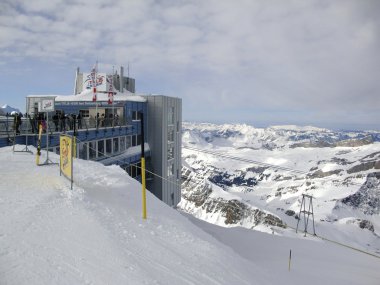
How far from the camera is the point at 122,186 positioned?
571 inches

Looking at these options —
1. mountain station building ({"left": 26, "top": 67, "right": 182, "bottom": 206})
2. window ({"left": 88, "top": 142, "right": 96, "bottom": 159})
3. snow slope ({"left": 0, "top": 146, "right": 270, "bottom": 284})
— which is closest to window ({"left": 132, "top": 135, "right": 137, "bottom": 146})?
mountain station building ({"left": 26, "top": 67, "right": 182, "bottom": 206})

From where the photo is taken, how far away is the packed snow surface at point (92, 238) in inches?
254

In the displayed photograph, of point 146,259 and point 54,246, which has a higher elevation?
point 54,246

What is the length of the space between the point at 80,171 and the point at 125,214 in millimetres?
5400

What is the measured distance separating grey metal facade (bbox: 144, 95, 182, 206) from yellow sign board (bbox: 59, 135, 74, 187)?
899 inches

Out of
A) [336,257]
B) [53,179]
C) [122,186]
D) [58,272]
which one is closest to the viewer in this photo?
[58,272]

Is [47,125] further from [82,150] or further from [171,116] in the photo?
[171,116]

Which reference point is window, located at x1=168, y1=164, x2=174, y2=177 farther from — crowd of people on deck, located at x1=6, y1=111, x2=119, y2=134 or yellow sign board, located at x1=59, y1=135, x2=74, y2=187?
yellow sign board, located at x1=59, y1=135, x2=74, y2=187

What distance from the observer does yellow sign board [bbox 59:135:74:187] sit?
12.5m

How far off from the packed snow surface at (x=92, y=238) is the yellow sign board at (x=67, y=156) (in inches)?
13.3

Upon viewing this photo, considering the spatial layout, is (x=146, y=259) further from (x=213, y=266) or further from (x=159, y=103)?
(x=159, y=103)

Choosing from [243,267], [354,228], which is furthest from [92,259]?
[354,228]

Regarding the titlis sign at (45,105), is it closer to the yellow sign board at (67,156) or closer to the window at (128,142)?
the yellow sign board at (67,156)

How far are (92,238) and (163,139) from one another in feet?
100.0
